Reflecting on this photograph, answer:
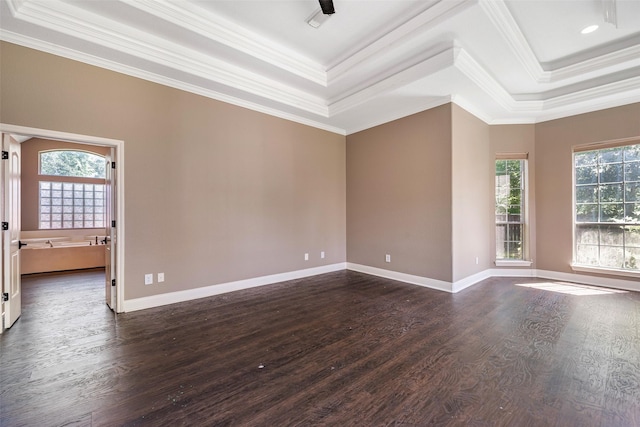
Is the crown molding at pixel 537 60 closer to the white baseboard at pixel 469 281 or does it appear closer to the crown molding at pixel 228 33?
the crown molding at pixel 228 33

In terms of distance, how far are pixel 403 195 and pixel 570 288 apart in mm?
3003

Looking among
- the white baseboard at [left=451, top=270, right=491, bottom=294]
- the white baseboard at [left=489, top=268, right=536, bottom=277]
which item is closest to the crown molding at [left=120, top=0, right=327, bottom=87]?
the white baseboard at [left=451, top=270, right=491, bottom=294]

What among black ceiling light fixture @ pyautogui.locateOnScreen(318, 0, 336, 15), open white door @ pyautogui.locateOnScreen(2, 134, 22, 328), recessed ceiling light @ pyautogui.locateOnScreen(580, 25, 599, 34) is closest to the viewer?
black ceiling light fixture @ pyautogui.locateOnScreen(318, 0, 336, 15)

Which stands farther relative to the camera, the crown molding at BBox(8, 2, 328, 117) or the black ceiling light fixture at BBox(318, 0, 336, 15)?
the crown molding at BBox(8, 2, 328, 117)

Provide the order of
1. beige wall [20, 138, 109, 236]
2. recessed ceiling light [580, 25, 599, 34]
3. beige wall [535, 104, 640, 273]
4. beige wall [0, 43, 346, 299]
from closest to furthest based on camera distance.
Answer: beige wall [0, 43, 346, 299] → recessed ceiling light [580, 25, 599, 34] → beige wall [535, 104, 640, 273] → beige wall [20, 138, 109, 236]

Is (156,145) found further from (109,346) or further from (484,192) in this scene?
(484,192)

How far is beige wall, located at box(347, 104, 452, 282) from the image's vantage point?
4.12 meters

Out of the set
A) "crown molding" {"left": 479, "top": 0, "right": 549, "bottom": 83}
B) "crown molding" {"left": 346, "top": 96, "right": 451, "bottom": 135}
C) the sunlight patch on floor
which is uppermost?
"crown molding" {"left": 479, "top": 0, "right": 549, "bottom": 83}

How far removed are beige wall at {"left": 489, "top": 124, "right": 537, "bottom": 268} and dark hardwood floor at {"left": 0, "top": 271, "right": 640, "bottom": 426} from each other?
1.50 meters

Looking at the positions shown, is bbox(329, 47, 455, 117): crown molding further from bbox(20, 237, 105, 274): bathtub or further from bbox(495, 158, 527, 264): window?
bbox(20, 237, 105, 274): bathtub

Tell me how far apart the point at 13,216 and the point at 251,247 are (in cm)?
275

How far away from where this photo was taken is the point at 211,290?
3.92 m

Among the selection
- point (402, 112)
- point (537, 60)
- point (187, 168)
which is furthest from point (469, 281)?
point (187, 168)

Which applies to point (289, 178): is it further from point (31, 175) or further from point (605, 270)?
point (31, 175)
